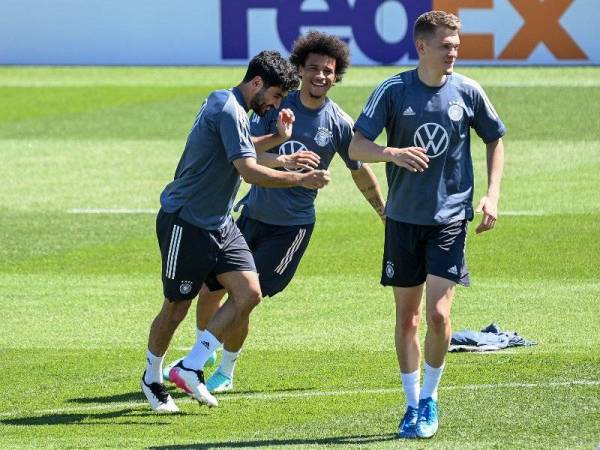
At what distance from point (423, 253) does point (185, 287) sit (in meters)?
1.57

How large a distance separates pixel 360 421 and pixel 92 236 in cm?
819

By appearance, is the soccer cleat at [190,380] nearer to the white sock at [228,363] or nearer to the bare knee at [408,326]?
the white sock at [228,363]

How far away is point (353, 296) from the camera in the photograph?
1316cm

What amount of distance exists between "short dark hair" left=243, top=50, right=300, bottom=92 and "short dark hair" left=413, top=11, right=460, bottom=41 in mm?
909

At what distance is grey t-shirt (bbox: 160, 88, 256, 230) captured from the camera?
8844 millimetres

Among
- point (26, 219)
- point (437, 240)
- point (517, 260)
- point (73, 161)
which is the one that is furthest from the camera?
point (73, 161)

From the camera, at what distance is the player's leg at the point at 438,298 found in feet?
27.3

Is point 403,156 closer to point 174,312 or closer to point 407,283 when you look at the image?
point 407,283

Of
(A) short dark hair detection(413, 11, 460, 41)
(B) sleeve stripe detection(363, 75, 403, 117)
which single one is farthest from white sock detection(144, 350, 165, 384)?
(A) short dark hair detection(413, 11, 460, 41)

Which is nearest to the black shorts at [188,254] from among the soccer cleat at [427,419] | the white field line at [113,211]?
the soccer cleat at [427,419]

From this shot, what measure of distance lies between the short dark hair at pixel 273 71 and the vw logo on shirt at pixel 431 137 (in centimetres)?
101

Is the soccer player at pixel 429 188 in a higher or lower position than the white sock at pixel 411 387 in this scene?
higher

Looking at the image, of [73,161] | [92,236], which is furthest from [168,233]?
[73,161]

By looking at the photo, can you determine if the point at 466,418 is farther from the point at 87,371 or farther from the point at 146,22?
the point at 146,22
